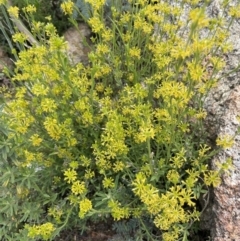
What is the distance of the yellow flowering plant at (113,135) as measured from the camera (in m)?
1.75

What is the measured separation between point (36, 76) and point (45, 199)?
747 millimetres

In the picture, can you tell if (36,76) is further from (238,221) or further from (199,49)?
(238,221)

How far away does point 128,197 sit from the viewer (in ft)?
6.89

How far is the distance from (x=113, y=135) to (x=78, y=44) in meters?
1.72

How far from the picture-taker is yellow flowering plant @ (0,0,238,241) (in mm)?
1746

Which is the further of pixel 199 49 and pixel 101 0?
pixel 101 0

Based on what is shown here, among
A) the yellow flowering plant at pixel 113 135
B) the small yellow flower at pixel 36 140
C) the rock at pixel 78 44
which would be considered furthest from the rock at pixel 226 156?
the rock at pixel 78 44

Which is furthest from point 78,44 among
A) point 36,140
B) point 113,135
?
point 113,135

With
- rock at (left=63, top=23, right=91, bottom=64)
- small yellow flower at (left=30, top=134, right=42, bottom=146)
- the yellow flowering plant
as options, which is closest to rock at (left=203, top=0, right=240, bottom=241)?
the yellow flowering plant

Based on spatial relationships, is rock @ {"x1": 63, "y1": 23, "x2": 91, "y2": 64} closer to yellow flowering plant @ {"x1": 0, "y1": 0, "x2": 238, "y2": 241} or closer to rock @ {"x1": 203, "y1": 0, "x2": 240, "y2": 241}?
yellow flowering plant @ {"x1": 0, "y1": 0, "x2": 238, "y2": 241}

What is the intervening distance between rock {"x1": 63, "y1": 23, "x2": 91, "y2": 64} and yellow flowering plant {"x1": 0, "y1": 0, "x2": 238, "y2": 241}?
2.77 feet

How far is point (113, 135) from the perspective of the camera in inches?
68.7

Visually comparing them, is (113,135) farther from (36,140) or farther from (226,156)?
(226,156)

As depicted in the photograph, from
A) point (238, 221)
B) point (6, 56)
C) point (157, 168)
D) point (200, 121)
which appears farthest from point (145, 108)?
point (6, 56)
